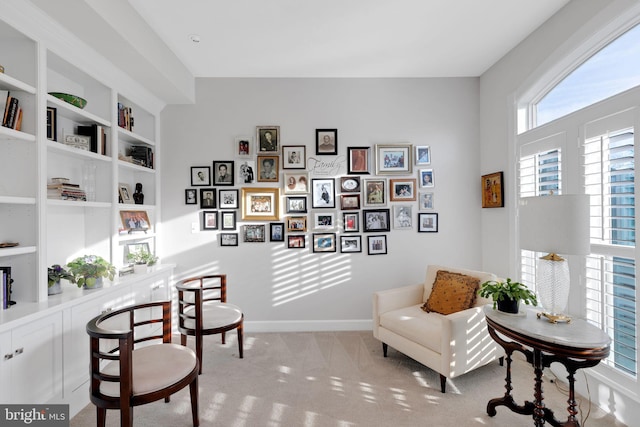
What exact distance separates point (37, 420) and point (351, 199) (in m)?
3.05

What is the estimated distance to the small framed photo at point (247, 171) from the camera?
353cm

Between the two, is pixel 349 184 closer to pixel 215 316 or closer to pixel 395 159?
pixel 395 159

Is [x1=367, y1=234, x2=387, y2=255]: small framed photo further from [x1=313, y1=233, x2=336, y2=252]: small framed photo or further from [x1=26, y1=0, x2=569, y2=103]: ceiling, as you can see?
[x1=26, y1=0, x2=569, y2=103]: ceiling

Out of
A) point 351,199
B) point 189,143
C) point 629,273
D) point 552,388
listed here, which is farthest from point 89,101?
point 552,388

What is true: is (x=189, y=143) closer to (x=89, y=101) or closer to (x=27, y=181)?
(x=89, y=101)

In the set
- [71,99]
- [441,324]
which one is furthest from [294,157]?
[441,324]

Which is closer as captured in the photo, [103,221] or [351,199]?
[103,221]

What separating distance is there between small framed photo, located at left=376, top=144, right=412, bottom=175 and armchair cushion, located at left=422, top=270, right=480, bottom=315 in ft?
4.20

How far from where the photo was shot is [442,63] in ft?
10.7

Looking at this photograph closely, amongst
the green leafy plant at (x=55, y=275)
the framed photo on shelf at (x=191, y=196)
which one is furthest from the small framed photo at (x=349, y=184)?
the green leafy plant at (x=55, y=275)

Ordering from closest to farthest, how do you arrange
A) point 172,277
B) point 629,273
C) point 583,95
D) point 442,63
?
point 629,273 → point 583,95 → point 442,63 → point 172,277

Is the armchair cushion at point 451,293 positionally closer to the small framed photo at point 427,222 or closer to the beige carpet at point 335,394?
the beige carpet at point 335,394

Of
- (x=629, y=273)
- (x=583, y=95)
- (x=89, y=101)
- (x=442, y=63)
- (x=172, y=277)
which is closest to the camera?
(x=629, y=273)

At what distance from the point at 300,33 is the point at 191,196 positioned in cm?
214
